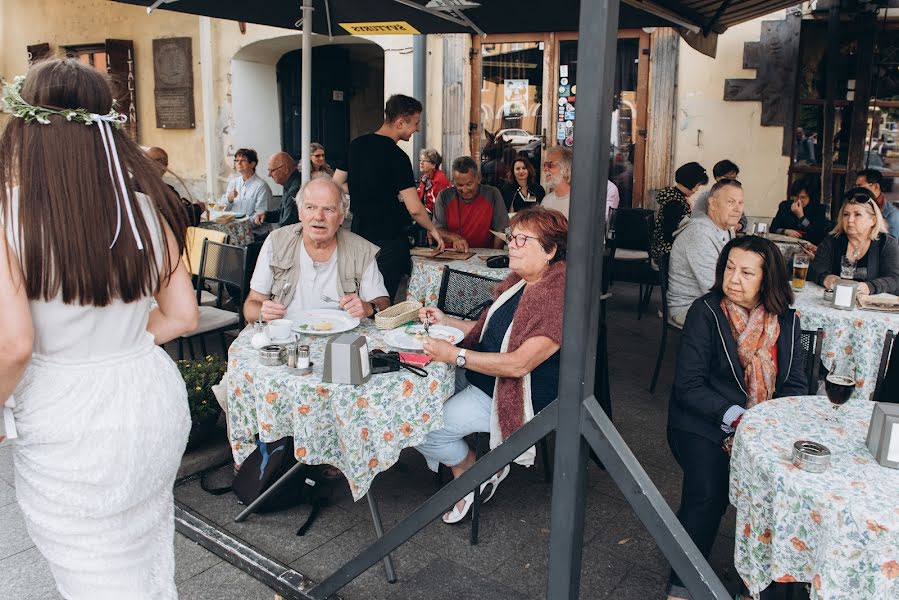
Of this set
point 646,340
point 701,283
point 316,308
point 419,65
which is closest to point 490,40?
point 419,65

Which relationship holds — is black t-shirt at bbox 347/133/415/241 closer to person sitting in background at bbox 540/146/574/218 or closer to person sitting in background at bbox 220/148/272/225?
person sitting in background at bbox 540/146/574/218

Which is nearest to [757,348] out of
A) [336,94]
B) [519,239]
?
[519,239]

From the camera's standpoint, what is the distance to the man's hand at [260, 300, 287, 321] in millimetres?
3322

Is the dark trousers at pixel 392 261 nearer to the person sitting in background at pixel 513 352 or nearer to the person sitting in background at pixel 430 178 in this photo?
the person sitting in background at pixel 513 352

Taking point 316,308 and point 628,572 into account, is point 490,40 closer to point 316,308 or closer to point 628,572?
point 316,308

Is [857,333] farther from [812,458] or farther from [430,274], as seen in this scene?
[430,274]

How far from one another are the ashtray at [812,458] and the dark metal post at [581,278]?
0.62 m

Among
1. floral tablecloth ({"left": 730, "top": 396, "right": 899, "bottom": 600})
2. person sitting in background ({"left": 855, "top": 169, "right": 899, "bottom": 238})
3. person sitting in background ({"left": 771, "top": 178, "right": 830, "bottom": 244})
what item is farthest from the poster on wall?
floral tablecloth ({"left": 730, "top": 396, "right": 899, "bottom": 600})

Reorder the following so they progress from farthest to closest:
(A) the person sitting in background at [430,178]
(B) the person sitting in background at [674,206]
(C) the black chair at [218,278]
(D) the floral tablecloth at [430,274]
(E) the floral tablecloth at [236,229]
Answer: (A) the person sitting in background at [430,178], (E) the floral tablecloth at [236,229], (B) the person sitting in background at [674,206], (D) the floral tablecloth at [430,274], (C) the black chair at [218,278]

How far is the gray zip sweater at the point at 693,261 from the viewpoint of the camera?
14.8 feet

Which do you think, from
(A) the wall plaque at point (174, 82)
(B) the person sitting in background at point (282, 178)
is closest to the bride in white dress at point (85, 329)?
(B) the person sitting in background at point (282, 178)

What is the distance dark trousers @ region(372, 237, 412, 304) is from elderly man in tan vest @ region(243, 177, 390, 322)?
3.79 feet

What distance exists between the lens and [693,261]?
452 centimetres

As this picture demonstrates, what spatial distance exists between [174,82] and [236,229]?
481 centimetres
